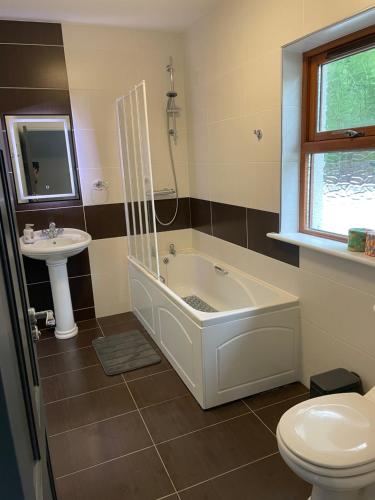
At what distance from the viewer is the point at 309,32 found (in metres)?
2.00

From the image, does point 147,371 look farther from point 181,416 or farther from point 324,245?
point 324,245

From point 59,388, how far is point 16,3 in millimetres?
2679

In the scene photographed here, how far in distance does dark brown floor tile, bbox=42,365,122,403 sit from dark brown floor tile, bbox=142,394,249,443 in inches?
17.9

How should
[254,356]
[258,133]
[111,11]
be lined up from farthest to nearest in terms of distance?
[111,11], [258,133], [254,356]

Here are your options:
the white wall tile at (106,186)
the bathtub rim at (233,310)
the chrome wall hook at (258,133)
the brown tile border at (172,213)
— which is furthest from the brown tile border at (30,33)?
the bathtub rim at (233,310)

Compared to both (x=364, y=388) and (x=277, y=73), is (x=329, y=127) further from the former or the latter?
(x=364, y=388)

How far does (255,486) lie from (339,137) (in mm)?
1831

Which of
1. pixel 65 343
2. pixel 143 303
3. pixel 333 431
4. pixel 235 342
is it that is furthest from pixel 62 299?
pixel 333 431

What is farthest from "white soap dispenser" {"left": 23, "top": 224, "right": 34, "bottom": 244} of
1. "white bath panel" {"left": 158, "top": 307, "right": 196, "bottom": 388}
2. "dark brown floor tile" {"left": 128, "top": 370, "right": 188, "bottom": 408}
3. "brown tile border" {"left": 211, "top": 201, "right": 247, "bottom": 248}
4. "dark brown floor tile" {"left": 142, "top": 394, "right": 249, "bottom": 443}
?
"dark brown floor tile" {"left": 142, "top": 394, "right": 249, "bottom": 443}

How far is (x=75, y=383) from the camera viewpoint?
105 inches

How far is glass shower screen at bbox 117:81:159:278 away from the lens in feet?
9.13

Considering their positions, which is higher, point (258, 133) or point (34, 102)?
point (34, 102)

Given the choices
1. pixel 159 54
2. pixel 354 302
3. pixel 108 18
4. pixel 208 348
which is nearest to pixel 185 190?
pixel 159 54

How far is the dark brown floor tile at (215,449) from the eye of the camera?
1.89 m
